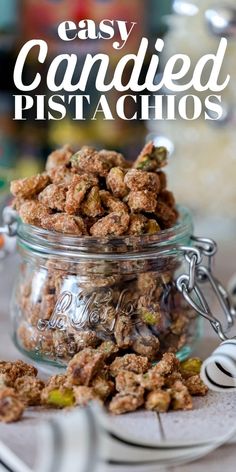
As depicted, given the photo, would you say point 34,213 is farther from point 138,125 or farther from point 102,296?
point 138,125

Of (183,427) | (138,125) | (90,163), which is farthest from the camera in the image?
(138,125)

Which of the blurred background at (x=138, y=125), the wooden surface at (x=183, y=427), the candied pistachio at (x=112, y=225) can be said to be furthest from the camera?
the blurred background at (x=138, y=125)

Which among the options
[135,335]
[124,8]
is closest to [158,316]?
[135,335]

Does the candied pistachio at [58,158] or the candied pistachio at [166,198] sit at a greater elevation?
the candied pistachio at [58,158]

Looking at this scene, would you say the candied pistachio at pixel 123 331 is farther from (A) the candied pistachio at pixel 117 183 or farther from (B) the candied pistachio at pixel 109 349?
(A) the candied pistachio at pixel 117 183

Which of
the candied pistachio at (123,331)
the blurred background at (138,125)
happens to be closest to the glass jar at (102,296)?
the candied pistachio at (123,331)

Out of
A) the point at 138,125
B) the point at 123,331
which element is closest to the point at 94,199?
the point at 123,331

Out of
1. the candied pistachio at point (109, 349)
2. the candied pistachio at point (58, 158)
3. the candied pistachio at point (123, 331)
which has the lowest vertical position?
the candied pistachio at point (109, 349)

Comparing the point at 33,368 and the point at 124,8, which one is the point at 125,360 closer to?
the point at 33,368
